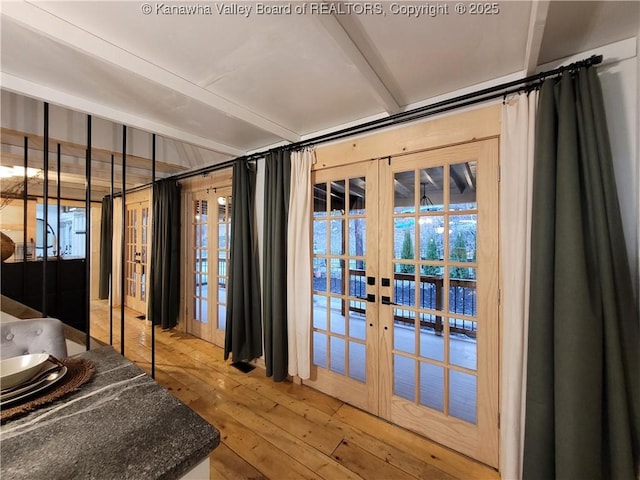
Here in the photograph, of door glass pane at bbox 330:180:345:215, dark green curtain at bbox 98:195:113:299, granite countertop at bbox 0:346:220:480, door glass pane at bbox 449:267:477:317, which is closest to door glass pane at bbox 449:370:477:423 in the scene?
door glass pane at bbox 449:267:477:317

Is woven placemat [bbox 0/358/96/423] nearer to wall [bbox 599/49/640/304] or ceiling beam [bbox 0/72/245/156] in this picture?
ceiling beam [bbox 0/72/245/156]

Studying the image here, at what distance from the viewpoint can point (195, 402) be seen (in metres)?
2.29

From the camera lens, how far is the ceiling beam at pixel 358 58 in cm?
115

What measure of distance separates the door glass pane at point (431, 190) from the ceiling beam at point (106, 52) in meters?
1.51

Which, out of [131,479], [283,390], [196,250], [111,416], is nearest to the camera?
[131,479]

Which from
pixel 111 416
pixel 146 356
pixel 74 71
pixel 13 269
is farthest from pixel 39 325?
pixel 146 356

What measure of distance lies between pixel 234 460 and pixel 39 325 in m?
1.44

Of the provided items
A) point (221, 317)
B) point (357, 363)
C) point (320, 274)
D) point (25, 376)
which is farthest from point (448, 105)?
point (221, 317)

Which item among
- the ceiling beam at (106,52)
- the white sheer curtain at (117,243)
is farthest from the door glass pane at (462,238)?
the white sheer curtain at (117,243)

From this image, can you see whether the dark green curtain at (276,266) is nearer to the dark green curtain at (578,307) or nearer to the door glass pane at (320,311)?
the door glass pane at (320,311)

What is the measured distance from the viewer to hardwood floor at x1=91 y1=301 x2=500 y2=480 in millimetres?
1628

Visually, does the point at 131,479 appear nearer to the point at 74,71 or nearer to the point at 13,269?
the point at 74,71

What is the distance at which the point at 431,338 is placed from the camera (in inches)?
79.2

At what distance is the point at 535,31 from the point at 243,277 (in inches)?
111
